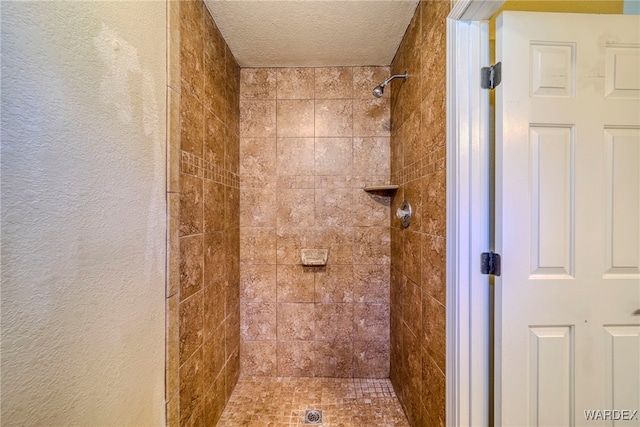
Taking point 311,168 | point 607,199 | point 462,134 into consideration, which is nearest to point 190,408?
point 311,168

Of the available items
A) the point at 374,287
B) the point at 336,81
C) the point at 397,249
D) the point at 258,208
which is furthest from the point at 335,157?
the point at 374,287

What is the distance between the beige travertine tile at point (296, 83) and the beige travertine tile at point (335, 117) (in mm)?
126

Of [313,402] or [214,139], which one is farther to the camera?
[313,402]

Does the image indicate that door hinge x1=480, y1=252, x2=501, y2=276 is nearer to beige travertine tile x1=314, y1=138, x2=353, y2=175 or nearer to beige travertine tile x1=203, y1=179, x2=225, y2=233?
beige travertine tile x1=314, y1=138, x2=353, y2=175

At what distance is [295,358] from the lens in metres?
1.85

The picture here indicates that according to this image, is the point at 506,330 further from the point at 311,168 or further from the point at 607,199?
the point at 311,168

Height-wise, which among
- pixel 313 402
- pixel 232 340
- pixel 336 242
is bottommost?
pixel 313 402

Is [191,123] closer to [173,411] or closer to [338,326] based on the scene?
[173,411]

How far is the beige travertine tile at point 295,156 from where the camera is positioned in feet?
6.12

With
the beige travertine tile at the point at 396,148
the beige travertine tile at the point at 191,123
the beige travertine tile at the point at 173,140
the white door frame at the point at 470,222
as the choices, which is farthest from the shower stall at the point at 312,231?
the white door frame at the point at 470,222

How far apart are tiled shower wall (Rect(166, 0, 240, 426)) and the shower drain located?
520 mm

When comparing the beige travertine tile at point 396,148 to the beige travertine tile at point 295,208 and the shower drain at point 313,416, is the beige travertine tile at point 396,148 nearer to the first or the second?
the beige travertine tile at point 295,208

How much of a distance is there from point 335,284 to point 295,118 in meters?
1.29

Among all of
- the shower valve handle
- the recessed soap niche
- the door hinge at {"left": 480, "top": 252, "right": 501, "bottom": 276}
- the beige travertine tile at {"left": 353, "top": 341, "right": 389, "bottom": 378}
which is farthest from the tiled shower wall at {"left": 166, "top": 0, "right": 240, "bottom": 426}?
the door hinge at {"left": 480, "top": 252, "right": 501, "bottom": 276}
